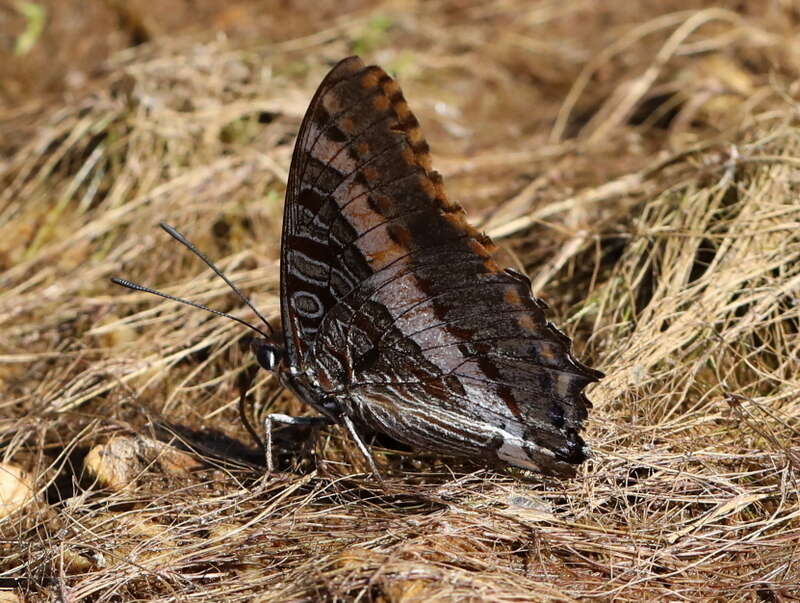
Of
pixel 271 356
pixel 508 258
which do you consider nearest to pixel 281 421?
pixel 271 356

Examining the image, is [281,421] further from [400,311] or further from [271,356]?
[400,311]

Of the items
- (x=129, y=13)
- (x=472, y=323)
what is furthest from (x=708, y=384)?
(x=129, y=13)

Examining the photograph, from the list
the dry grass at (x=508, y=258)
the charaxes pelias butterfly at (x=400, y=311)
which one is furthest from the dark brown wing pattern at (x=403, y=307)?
the dry grass at (x=508, y=258)

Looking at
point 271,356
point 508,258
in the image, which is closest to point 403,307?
point 271,356

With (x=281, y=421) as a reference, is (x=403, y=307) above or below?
above

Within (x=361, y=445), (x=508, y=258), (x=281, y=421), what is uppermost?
(x=508, y=258)

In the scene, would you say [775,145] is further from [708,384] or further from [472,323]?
[472,323]

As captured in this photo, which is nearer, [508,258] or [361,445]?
[361,445]
